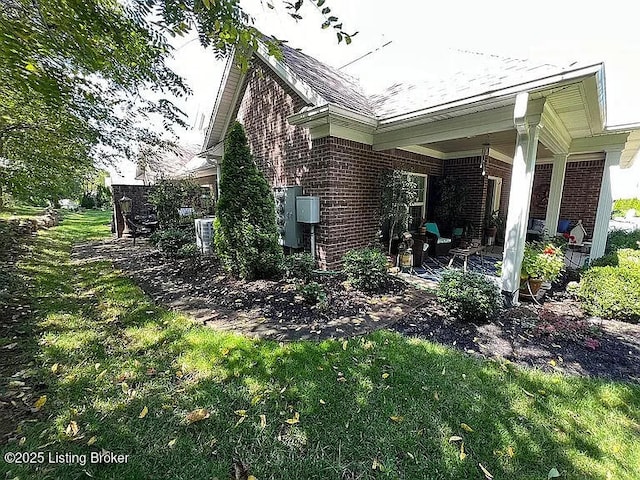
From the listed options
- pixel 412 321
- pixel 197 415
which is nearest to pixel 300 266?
pixel 412 321

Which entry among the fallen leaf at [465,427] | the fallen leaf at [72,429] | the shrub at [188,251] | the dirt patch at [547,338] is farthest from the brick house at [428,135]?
the fallen leaf at [72,429]

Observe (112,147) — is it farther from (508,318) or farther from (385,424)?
(508,318)

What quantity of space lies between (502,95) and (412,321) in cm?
356

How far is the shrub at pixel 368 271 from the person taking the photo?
17.6 ft

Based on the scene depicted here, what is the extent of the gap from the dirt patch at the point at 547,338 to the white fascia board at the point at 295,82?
14.9 feet

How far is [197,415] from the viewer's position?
2369 mm

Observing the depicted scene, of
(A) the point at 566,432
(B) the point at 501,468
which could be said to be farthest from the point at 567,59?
(B) the point at 501,468

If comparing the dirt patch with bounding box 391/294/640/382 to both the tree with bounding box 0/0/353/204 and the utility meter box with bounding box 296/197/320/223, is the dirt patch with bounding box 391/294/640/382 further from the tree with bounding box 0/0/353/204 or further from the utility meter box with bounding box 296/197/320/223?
the tree with bounding box 0/0/353/204

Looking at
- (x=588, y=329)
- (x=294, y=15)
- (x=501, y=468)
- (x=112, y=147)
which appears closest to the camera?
(x=501, y=468)

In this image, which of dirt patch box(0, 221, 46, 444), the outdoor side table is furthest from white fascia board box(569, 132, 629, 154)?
dirt patch box(0, 221, 46, 444)

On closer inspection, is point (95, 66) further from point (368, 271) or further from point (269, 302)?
point (368, 271)

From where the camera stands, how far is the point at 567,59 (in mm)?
3883

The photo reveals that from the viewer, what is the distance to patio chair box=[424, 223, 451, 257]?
798 centimetres

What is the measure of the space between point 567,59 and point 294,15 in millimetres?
3930
